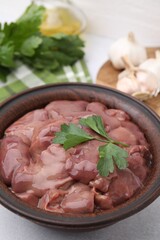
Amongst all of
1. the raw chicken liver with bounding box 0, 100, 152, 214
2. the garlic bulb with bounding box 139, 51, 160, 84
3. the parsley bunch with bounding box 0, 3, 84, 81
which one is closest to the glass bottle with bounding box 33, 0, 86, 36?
the parsley bunch with bounding box 0, 3, 84, 81

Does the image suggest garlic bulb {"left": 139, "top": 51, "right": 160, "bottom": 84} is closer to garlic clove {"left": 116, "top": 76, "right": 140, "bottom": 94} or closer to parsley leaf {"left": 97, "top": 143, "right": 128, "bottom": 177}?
garlic clove {"left": 116, "top": 76, "right": 140, "bottom": 94}

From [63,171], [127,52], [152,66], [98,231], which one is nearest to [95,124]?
[63,171]

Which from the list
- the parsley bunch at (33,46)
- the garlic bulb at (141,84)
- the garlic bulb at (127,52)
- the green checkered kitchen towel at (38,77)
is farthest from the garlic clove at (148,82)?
the parsley bunch at (33,46)

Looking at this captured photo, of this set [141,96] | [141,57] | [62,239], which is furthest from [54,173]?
→ [141,57]

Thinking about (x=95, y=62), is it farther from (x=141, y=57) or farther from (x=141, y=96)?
(x=141, y=96)

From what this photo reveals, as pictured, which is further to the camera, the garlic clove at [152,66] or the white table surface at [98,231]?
the garlic clove at [152,66]

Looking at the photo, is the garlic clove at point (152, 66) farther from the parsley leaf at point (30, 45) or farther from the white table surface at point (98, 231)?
the white table surface at point (98, 231)
